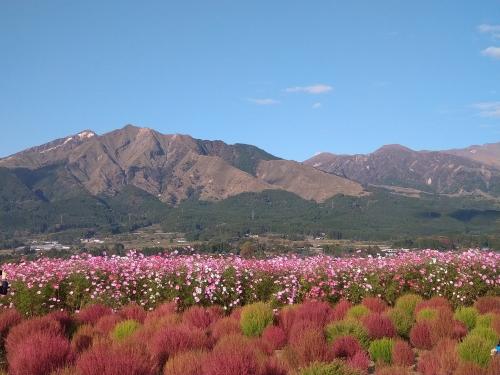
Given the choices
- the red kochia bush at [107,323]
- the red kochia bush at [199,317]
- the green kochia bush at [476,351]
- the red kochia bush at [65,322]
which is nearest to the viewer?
the green kochia bush at [476,351]

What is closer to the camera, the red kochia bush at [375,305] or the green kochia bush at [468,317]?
the green kochia bush at [468,317]

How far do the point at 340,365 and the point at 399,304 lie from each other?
212 inches

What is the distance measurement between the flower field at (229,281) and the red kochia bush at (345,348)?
3.69 m

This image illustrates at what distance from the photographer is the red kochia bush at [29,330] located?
6.76 meters

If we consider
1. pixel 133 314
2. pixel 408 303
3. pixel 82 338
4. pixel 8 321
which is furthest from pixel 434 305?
pixel 8 321

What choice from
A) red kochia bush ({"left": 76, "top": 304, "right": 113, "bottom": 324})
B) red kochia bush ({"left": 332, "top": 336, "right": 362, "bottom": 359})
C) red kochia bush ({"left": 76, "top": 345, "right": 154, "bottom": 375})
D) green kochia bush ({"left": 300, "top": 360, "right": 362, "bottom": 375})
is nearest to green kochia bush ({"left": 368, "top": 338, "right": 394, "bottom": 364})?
red kochia bush ({"left": 332, "top": 336, "right": 362, "bottom": 359})

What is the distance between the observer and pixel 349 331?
7820 mm

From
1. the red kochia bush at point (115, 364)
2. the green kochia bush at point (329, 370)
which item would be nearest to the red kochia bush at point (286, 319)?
the green kochia bush at point (329, 370)

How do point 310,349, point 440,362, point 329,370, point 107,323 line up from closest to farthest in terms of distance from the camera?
point 329,370 < point 440,362 < point 310,349 < point 107,323

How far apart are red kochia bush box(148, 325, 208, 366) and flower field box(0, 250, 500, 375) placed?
0.06 feet

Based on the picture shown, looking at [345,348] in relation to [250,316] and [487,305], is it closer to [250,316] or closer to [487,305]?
[250,316]

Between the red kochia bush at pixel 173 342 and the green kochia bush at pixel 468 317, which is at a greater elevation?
the red kochia bush at pixel 173 342

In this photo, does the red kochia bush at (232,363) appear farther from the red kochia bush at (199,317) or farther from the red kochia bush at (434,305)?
the red kochia bush at (434,305)

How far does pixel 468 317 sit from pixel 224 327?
446cm
